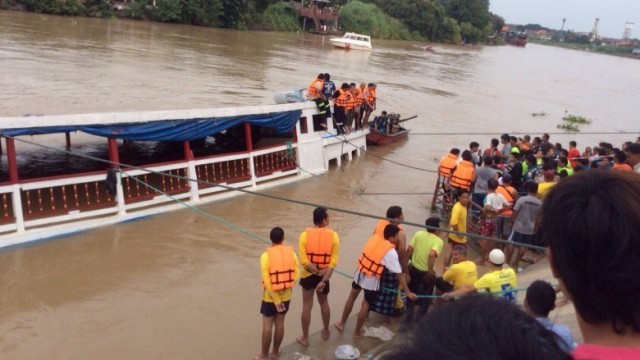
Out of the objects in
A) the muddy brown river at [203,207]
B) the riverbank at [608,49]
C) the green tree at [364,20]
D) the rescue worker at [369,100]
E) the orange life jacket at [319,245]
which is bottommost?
the muddy brown river at [203,207]

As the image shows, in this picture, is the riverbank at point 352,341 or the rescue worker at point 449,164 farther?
the rescue worker at point 449,164

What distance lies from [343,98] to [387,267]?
8987mm

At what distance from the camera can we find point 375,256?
5.46 metres

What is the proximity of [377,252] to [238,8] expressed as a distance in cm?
4769

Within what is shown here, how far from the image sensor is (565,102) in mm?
34688

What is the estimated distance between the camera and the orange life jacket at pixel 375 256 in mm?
5414

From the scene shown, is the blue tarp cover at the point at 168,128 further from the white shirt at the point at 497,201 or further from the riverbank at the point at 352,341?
the white shirt at the point at 497,201

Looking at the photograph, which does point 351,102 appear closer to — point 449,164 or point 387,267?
point 449,164

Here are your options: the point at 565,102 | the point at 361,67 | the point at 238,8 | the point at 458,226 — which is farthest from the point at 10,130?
the point at 238,8

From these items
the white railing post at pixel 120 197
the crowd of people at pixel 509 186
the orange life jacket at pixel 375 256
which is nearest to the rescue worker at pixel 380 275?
the orange life jacket at pixel 375 256

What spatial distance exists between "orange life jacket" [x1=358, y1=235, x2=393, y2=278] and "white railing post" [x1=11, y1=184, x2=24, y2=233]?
5343 mm

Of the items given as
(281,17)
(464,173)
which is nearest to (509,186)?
(464,173)

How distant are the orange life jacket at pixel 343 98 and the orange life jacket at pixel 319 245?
888cm

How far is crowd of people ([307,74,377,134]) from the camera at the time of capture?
12.8m
